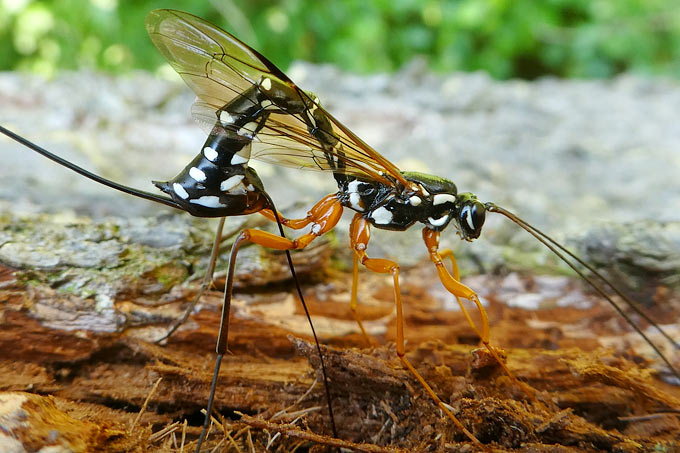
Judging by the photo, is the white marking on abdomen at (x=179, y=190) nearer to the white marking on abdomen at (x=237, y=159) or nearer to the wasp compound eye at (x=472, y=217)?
the white marking on abdomen at (x=237, y=159)

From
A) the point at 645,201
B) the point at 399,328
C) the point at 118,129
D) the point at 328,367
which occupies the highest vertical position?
the point at 645,201

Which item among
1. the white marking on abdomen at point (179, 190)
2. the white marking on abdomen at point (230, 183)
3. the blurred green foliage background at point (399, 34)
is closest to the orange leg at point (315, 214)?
the white marking on abdomen at point (230, 183)

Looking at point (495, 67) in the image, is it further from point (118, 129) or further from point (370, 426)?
point (370, 426)

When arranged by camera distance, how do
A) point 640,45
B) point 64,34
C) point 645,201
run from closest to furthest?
point 645,201, point 64,34, point 640,45

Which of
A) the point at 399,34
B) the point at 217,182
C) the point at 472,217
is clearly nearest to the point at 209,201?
the point at 217,182

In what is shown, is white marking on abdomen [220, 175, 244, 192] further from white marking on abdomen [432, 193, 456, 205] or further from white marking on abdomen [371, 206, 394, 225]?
white marking on abdomen [432, 193, 456, 205]

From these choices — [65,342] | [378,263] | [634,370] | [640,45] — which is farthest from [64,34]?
[640,45]
